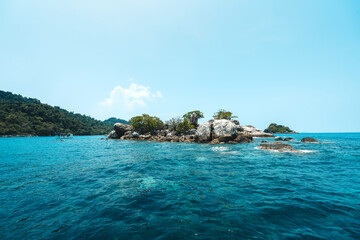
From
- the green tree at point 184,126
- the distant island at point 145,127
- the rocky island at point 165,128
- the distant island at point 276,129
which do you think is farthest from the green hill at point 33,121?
the distant island at point 276,129

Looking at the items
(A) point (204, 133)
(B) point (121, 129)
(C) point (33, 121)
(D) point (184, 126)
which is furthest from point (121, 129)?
(C) point (33, 121)

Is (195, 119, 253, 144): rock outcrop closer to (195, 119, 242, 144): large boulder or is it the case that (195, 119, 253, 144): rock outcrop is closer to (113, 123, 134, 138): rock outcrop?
(195, 119, 242, 144): large boulder

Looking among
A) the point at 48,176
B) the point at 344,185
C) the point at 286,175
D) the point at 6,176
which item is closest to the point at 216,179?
the point at 286,175

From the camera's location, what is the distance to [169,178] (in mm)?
10836

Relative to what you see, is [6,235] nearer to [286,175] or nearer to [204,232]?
[204,232]

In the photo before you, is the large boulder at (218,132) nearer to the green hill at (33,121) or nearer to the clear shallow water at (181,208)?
the clear shallow water at (181,208)

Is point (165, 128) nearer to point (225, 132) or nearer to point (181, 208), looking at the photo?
point (225, 132)

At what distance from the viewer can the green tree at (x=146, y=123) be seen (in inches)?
2908

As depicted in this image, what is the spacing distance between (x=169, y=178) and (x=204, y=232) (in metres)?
6.49

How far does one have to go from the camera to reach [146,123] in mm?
72688

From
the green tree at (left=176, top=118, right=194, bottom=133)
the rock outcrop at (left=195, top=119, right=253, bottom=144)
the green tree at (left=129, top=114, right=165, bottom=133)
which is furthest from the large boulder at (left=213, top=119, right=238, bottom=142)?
the green tree at (left=129, top=114, right=165, bottom=133)

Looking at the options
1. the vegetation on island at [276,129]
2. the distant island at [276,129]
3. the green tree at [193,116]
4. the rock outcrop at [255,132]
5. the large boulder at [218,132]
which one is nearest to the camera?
the large boulder at [218,132]

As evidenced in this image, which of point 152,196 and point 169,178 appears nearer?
point 152,196

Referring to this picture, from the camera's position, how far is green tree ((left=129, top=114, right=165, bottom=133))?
73869 millimetres
